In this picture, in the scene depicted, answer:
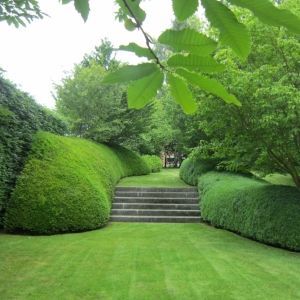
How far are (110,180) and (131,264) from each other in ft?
19.2

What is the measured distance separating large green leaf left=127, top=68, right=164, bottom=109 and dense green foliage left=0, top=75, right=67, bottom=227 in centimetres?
657

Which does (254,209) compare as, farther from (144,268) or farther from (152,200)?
(152,200)

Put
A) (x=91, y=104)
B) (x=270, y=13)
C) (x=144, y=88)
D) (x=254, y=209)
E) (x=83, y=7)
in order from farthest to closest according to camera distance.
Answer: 1. (x=91, y=104)
2. (x=254, y=209)
3. (x=83, y=7)
4. (x=144, y=88)
5. (x=270, y=13)

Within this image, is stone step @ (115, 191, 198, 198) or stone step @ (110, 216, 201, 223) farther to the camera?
stone step @ (115, 191, 198, 198)

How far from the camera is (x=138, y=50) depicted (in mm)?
870

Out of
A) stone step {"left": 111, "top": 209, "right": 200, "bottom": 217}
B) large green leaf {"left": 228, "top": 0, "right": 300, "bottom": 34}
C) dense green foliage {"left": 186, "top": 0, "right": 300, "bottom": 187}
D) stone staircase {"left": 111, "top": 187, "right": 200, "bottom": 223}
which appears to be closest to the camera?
large green leaf {"left": 228, "top": 0, "right": 300, "bottom": 34}

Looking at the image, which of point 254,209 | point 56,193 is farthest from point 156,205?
point 254,209

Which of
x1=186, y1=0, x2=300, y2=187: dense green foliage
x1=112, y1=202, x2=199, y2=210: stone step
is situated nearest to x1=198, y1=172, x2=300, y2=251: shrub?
x1=186, y1=0, x2=300, y2=187: dense green foliage

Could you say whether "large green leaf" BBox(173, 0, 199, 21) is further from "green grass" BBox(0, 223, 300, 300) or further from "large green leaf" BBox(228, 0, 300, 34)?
"green grass" BBox(0, 223, 300, 300)

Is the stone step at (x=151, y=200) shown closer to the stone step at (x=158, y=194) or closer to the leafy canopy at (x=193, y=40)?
the stone step at (x=158, y=194)

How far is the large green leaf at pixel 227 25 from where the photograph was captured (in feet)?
2.39

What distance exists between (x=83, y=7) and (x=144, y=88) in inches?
12.4

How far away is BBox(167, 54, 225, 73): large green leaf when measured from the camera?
0.81m

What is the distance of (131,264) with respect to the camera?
5.64 metres
